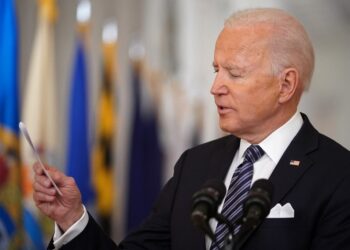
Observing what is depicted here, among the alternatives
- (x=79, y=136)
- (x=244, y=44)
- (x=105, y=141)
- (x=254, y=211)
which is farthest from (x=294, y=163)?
(x=105, y=141)

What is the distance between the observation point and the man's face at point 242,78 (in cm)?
224

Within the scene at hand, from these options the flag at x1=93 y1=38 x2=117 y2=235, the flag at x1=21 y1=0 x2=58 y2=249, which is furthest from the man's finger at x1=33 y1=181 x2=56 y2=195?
the flag at x1=93 y1=38 x2=117 y2=235

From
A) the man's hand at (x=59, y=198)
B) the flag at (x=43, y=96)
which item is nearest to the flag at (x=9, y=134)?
the flag at (x=43, y=96)

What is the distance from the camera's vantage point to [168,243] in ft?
8.09

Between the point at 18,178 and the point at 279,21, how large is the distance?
8.91 ft

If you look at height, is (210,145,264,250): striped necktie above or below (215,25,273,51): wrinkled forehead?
below

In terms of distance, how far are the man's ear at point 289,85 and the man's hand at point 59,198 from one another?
792 millimetres

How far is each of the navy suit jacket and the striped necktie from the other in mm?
87

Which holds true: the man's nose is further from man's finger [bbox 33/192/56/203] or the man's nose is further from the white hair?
man's finger [bbox 33/192/56/203]

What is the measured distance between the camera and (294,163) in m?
2.26

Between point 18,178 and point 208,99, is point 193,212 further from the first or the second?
point 208,99

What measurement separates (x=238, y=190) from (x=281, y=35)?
554 mm

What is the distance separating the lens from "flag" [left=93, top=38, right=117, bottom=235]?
6.45 m

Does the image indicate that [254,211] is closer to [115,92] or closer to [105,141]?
[105,141]
